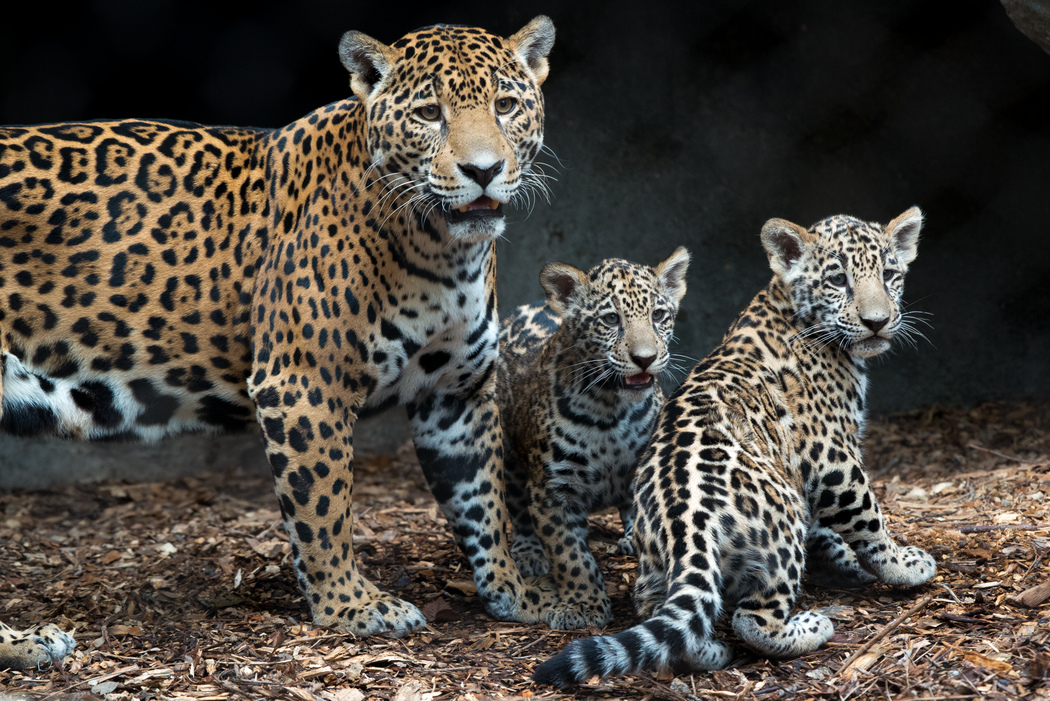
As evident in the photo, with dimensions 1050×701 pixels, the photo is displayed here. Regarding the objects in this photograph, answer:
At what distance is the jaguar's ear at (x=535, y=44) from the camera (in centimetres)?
416

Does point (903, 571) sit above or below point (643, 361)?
below

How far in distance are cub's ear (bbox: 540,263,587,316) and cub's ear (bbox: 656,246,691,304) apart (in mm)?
401

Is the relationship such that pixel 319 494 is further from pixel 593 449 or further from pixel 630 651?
pixel 630 651

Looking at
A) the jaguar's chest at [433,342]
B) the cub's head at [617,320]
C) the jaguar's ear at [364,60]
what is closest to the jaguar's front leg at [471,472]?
the jaguar's chest at [433,342]

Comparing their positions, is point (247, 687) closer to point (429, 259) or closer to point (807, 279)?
point (429, 259)

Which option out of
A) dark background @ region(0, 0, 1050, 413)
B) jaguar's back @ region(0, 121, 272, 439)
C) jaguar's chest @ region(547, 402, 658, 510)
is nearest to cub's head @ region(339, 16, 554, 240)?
jaguar's back @ region(0, 121, 272, 439)

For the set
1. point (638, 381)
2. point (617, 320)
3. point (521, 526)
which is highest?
point (617, 320)

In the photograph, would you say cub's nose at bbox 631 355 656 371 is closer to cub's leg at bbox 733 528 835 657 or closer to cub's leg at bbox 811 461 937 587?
cub's leg at bbox 811 461 937 587

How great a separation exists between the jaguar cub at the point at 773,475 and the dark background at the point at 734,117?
Result: 2.92 m

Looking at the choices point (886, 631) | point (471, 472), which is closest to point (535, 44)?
point (471, 472)

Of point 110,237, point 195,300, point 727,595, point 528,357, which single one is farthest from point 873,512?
point 110,237

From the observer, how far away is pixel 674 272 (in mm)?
5102

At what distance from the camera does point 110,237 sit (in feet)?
13.8

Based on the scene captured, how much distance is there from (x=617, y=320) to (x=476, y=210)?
1128 millimetres
